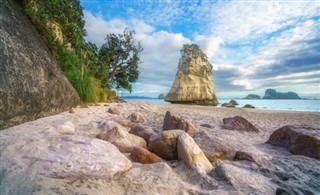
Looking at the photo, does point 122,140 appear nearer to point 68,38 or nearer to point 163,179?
point 163,179

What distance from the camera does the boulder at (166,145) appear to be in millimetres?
2791

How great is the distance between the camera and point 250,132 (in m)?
5.32

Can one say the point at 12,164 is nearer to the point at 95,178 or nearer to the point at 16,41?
the point at 95,178

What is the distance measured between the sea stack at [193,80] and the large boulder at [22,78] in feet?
107

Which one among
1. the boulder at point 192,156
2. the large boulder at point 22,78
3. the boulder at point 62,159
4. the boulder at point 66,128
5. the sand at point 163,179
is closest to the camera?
the sand at point 163,179

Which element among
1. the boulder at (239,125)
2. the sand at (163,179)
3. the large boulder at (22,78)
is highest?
the large boulder at (22,78)

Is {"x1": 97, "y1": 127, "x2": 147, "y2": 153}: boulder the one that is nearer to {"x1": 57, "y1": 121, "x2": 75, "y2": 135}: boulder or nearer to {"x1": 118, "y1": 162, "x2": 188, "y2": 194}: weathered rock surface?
{"x1": 57, "y1": 121, "x2": 75, "y2": 135}: boulder

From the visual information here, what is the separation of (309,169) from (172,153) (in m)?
1.67

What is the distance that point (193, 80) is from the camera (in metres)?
37.4

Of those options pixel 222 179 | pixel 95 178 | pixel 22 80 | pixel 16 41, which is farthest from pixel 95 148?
pixel 16 41

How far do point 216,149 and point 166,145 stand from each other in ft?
2.22

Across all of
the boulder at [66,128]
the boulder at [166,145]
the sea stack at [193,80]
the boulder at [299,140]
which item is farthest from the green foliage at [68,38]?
the sea stack at [193,80]

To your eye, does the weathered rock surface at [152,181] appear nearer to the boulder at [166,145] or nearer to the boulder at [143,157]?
the boulder at [143,157]

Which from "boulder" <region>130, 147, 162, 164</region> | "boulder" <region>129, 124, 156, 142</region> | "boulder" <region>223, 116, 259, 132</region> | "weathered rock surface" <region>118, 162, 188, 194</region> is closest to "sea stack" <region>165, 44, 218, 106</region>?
"boulder" <region>223, 116, 259, 132</region>
